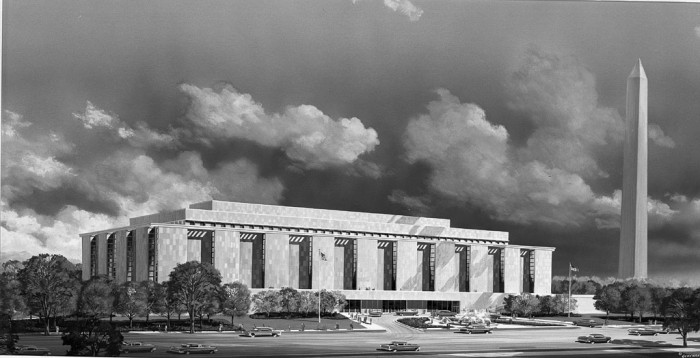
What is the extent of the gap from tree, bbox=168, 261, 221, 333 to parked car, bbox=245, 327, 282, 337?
641cm

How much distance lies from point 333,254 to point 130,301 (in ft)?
166

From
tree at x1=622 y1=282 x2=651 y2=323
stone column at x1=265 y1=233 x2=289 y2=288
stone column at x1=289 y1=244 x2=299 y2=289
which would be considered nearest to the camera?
tree at x1=622 y1=282 x2=651 y2=323

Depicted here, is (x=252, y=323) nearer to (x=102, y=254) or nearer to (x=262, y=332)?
(x=262, y=332)

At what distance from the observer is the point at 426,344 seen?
103m

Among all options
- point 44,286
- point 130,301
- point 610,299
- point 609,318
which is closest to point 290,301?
point 130,301

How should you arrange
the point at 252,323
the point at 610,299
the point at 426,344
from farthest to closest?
1. the point at 610,299
2. the point at 252,323
3. the point at 426,344

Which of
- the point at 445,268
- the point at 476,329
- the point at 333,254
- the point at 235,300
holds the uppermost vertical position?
the point at 333,254

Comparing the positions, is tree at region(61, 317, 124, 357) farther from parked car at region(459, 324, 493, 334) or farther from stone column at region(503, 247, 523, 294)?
stone column at region(503, 247, 523, 294)

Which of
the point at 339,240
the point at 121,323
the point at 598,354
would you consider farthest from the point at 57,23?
the point at 598,354

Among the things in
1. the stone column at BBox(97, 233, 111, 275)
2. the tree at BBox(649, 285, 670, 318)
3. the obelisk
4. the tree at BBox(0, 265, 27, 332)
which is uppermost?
the obelisk

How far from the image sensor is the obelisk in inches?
6850

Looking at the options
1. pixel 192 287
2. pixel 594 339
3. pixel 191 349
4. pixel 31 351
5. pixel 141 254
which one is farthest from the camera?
pixel 141 254

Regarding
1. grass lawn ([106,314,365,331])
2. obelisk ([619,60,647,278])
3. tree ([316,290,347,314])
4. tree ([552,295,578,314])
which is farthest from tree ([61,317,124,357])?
obelisk ([619,60,647,278])

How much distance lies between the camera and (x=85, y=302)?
10950cm
